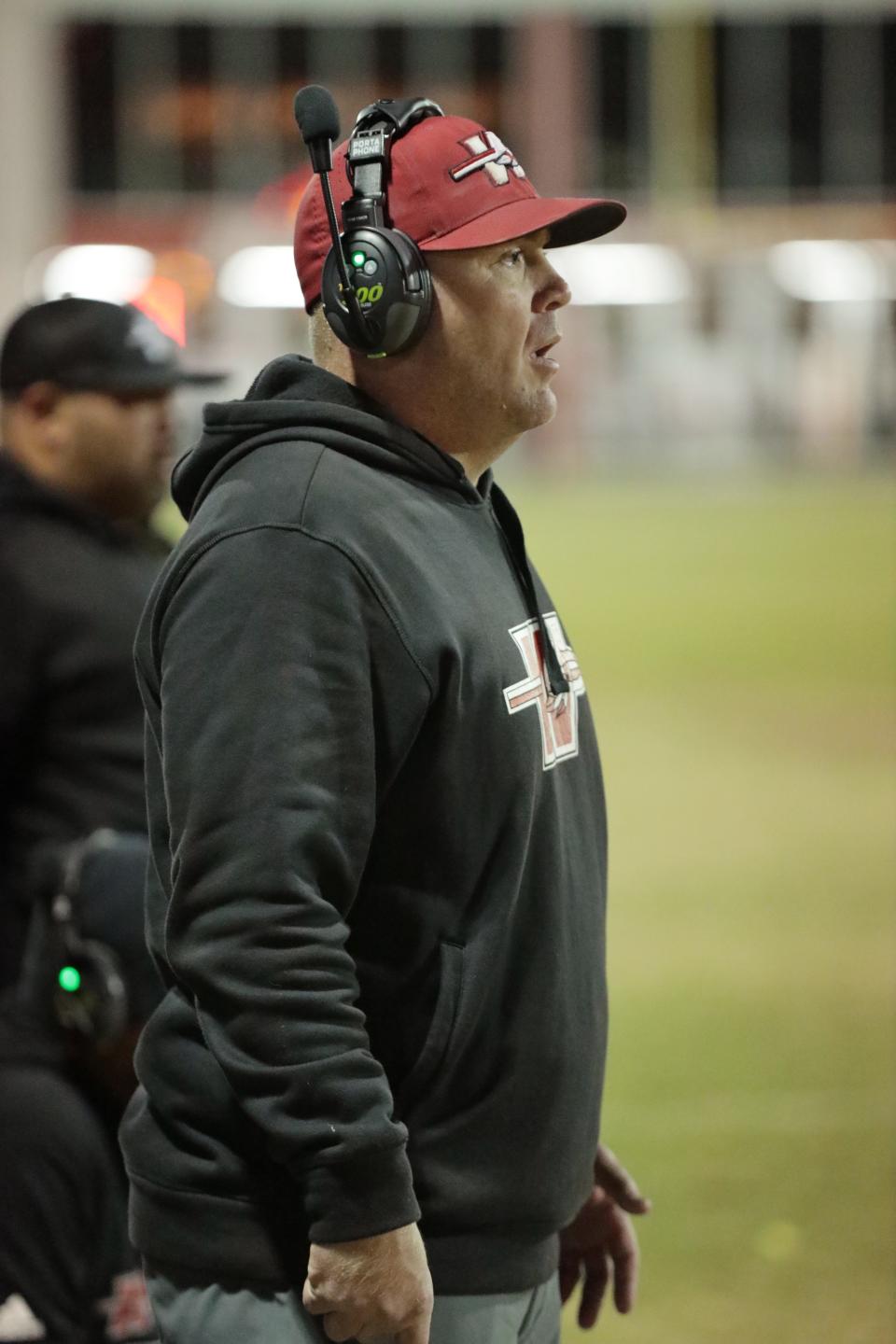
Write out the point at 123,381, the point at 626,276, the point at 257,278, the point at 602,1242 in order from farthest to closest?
the point at 626,276
the point at 257,278
the point at 123,381
the point at 602,1242

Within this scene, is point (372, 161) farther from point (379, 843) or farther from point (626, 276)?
point (626, 276)

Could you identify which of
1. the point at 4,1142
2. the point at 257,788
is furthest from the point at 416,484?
the point at 4,1142

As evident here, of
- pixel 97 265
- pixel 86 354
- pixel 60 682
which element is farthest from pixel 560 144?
pixel 60 682

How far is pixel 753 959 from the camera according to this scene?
698 cm

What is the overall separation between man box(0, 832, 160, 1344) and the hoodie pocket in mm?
1442

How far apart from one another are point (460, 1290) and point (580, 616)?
1493cm

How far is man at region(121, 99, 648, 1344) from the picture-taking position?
199cm

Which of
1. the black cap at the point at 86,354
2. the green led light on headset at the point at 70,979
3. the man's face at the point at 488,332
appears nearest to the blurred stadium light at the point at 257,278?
the black cap at the point at 86,354

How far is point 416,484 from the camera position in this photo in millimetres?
2229

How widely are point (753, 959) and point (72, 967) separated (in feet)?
12.8

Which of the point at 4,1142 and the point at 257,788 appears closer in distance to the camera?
the point at 257,788

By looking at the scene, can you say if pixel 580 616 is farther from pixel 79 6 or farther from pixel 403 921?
pixel 79 6

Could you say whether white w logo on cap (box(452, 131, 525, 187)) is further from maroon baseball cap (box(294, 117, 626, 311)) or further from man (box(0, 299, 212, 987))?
man (box(0, 299, 212, 987))

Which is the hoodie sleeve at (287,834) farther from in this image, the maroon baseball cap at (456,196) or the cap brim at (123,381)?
the cap brim at (123,381)
